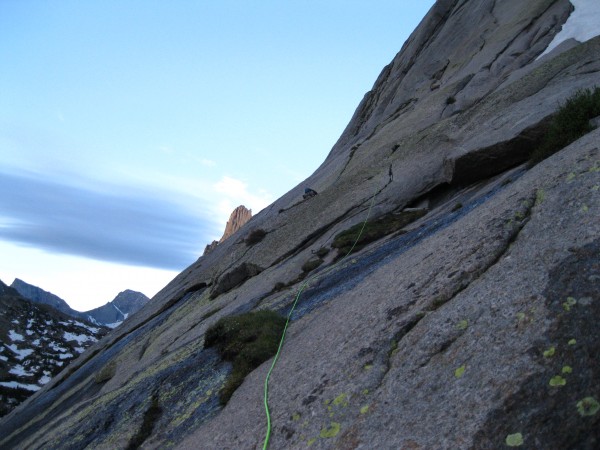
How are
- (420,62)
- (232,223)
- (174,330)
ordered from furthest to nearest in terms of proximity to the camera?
(232,223), (420,62), (174,330)

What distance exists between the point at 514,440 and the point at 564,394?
971mm

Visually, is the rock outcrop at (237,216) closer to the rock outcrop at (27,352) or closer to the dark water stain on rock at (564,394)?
the rock outcrop at (27,352)

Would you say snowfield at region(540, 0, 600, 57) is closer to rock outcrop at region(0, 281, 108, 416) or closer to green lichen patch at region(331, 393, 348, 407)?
green lichen patch at region(331, 393, 348, 407)

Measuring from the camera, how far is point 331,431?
8.70 metres

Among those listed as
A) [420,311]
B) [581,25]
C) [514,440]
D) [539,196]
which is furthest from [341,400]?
[581,25]

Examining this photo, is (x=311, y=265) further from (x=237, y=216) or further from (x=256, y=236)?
(x=237, y=216)

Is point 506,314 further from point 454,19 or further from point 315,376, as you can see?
point 454,19

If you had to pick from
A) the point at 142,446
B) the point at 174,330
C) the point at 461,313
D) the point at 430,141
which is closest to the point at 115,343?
the point at 174,330

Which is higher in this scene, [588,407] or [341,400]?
[341,400]

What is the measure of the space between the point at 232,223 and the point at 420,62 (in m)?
113

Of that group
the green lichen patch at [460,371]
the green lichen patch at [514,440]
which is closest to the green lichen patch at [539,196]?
the green lichen patch at [460,371]

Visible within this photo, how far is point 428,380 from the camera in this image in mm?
8305

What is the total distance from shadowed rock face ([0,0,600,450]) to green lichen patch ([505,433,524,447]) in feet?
0.08

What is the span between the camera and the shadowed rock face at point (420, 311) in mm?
7262
